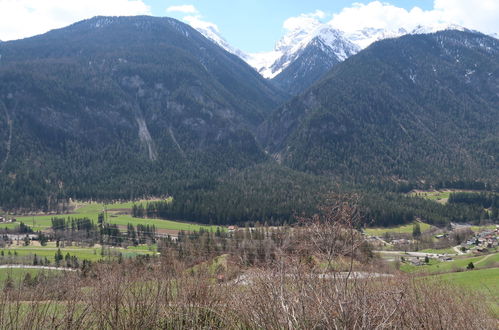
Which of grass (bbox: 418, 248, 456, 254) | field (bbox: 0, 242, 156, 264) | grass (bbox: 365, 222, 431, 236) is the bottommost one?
grass (bbox: 365, 222, 431, 236)

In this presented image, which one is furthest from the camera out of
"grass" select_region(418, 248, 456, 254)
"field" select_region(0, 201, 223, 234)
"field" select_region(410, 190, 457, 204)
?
"field" select_region(410, 190, 457, 204)

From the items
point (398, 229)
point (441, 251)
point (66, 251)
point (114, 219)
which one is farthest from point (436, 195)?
point (66, 251)

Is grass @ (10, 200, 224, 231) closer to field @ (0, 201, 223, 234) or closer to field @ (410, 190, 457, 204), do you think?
field @ (0, 201, 223, 234)

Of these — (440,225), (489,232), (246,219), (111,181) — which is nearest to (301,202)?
(246,219)

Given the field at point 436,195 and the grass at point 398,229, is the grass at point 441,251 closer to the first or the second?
the grass at point 398,229

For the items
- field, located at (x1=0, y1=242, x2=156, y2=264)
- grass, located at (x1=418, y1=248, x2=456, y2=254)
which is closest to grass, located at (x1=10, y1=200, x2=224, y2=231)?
field, located at (x1=0, y1=242, x2=156, y2=264)

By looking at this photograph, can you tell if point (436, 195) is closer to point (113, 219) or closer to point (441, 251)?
point (441, 251)

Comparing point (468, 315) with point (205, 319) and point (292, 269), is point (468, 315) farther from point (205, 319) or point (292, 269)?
point (205, 319)

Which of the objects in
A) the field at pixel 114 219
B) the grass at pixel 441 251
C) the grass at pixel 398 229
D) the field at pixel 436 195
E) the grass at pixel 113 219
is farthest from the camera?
the field at pixel 436 195

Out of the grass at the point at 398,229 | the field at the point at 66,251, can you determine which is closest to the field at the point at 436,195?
the grass at the point at 398,229
